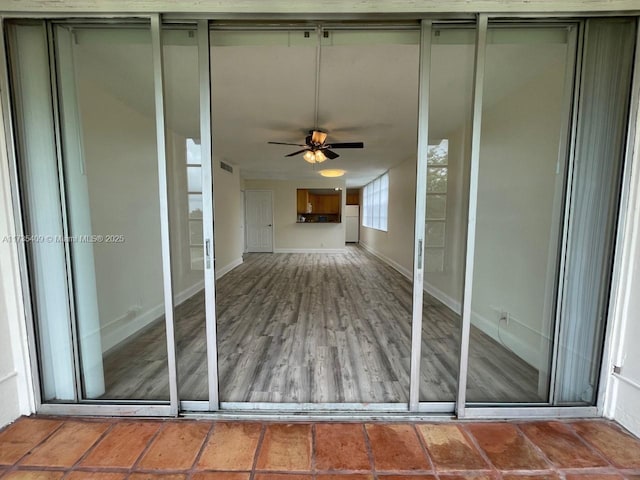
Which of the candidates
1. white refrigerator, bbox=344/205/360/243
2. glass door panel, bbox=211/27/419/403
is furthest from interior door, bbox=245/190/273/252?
white refrigerator, bbox=344/205/360/243

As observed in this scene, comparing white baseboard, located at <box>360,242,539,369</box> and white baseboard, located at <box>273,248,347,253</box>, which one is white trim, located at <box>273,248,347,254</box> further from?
white baseboard, located at <box>360,242,539,369</box>

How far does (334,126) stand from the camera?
3.54 meters

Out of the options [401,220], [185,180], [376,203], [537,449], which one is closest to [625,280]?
[537,449]

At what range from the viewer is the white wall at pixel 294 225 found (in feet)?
28.2

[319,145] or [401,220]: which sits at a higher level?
[319,145]

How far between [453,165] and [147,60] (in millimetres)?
1867

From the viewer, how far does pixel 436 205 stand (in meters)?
1.76

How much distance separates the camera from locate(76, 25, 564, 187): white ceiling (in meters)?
1.53

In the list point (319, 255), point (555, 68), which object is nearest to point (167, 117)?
point (555, 68)

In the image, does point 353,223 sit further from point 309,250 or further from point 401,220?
point 401,220

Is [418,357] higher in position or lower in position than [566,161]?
lower

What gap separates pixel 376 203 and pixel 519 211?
674 cm

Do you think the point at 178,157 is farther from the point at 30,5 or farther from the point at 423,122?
the point at 423,122

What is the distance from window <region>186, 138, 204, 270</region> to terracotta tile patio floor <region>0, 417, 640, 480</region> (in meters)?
0.93
